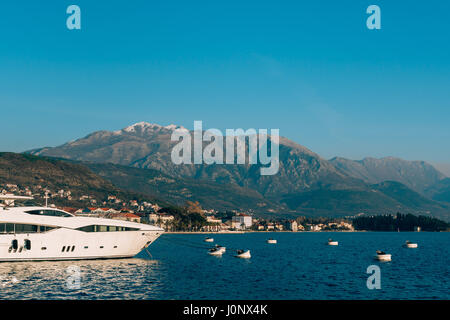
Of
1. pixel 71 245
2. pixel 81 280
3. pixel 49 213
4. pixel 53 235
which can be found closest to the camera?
pixel 81 280

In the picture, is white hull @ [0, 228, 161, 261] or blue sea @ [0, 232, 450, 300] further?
white hull @ [0, 228, 161, 261]

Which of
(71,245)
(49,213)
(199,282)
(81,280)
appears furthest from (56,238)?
(199,282)

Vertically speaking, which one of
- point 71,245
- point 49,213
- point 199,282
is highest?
point 49,213

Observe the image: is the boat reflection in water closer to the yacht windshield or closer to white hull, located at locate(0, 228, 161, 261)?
white hull, located at locate(0, 228, 161, 261)

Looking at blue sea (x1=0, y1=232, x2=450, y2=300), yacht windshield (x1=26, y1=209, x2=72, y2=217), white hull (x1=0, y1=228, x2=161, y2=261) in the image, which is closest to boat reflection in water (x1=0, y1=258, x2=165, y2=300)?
blue sea (x1=0, y1=232, x2=450, y2=300)

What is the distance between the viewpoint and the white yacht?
2507 inches

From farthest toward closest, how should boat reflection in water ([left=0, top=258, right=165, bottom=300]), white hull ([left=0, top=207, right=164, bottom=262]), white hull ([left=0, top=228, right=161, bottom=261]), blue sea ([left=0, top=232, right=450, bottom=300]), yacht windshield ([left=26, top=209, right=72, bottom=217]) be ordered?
yacht windshield ([left=26, top=209, right=72, bottom=217]) → white hull ([left=0, top=228, right=161, bottom=261]) → white hull ([left=0, top=207, right=164, bottom=262]) → blue sea ([left=0, top=232, right=450, bottom=300]) → boat reflection in water ([left=0, top=258, right=165, bottom=300])

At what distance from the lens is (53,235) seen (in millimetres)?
65188

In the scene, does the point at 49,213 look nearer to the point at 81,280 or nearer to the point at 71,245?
the point at 71,245

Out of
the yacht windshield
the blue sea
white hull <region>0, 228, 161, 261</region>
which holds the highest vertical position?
the yacht windshield

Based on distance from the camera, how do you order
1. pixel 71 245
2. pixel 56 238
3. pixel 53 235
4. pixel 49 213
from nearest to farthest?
pixel 53 235, pixel 56 238, pixel 49 213, pixel 71 245
